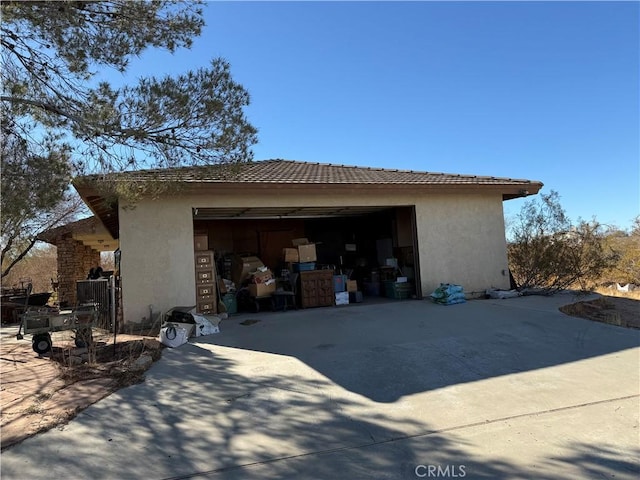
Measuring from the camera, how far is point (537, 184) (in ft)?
41.8

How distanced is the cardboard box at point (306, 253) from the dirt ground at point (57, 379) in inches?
185

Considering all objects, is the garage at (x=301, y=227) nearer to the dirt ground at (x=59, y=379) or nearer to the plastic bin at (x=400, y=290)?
the plastic bin at (x=400, y=290)

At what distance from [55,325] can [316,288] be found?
19.7 ft

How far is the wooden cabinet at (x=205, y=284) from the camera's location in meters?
10.0

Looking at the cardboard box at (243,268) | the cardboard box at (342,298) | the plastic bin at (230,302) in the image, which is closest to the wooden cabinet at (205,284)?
the plastic bin at (230,302)

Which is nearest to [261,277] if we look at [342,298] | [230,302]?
[230,302]

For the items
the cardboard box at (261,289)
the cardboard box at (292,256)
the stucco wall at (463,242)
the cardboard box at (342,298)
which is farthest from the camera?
the cardboard box at (292,256)

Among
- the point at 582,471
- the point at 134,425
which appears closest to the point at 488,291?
the point at 582,471

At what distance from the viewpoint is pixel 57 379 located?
18.9 ft

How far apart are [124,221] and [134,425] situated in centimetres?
600

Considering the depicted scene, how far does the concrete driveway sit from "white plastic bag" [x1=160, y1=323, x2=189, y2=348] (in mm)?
302

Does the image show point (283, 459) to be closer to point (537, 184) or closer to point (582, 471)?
point (582, 471)

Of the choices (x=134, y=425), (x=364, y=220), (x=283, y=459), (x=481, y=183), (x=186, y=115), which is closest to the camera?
(x=283, y=459)

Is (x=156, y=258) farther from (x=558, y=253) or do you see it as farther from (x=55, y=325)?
(x=558, y=253)
